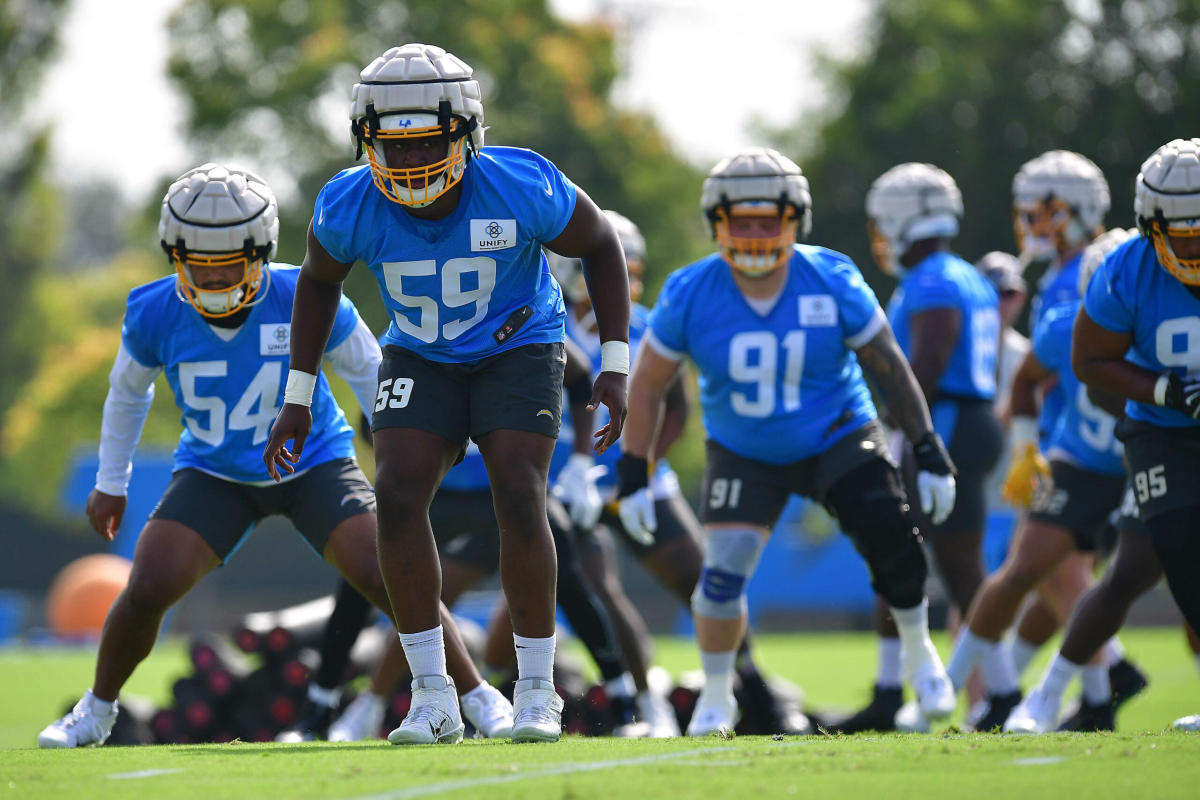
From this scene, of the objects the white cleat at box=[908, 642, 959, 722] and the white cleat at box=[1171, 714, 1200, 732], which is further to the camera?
the white cleat at box=[908, 642, 959, 722]

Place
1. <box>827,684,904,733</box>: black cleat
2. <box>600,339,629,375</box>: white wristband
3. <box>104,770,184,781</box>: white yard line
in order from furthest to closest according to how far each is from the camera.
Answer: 1. <box>827,684,904,733</box>: black cleat
2. <box>600,339,629,375</box>: white wristband
3. <box>104,770,184,781</box>: white yard line

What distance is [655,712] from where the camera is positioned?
28.2ft

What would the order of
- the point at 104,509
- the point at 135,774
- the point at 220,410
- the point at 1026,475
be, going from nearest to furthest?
1. the point at 135,774
2. the point at 220,410
3. the point at 104,509
4. the point at 1026,475

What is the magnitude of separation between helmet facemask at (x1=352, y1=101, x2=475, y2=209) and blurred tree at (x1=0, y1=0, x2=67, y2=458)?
3704 centimetres

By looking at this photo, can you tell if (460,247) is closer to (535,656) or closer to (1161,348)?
(535,656)

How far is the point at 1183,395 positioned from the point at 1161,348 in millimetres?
258

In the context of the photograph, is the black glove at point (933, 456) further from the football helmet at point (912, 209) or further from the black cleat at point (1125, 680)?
the black cleat at point (1125, 680)

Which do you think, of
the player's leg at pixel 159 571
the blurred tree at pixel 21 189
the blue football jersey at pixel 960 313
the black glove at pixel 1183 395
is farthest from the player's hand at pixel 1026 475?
the blurred tree at pixel 21 189

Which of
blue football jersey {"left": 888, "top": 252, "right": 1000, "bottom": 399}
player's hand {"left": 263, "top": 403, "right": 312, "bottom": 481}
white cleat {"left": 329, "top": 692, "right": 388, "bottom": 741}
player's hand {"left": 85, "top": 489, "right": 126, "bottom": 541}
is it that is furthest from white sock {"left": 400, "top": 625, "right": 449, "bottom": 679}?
blue football jersey {"left": 888, "top": 252, "right": 1000, "bottom": 399}

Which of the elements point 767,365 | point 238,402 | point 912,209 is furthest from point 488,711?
point 912,209

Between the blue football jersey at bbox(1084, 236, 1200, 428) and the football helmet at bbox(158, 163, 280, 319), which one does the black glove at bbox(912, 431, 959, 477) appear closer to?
the blue football jersey at bbox(1084, 236, 1200, 428)

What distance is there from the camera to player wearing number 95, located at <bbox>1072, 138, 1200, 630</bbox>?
18.3 ft

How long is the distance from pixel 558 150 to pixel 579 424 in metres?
26.5

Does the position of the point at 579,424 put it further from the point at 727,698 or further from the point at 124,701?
the point at 124,701
